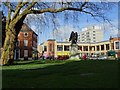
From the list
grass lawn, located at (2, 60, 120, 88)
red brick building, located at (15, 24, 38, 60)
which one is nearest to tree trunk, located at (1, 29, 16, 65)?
grass lawn, located at (2, 60, 120, 88)

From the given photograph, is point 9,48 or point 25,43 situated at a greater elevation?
point 25,43

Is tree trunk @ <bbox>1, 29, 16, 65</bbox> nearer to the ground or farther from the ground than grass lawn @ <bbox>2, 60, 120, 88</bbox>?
farther from the ground

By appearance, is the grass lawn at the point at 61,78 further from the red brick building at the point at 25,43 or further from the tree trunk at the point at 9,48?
the red brick building at the point at 25,43

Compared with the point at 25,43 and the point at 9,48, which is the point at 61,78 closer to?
the point at 9,48

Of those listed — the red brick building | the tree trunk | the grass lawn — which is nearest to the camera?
the grass lawn

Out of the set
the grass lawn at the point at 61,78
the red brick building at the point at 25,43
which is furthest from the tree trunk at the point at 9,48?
the red brick building at the point at 25,43

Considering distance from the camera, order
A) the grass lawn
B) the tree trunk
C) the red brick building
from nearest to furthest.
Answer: the grass lawn
the tree trunk
the red brick building

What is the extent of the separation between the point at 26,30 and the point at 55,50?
4738 centimetres

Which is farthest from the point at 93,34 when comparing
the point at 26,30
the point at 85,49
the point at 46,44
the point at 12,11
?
the point at 12,11

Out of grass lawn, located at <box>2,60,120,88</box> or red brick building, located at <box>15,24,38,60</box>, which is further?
red brick building, located at <box>15,24,38,60</box>

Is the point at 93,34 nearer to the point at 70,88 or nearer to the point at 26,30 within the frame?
the point at 26,30

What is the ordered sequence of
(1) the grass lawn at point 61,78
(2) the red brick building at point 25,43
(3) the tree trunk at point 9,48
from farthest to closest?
(2) the red brick building at point 25,43
(3) the tree trunk at point 9,48
(1) the grass lawn at point 61,78

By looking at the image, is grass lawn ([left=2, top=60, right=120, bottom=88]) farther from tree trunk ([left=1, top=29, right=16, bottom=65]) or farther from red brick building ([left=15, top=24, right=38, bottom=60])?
red brick building ([left=15, top=24, right=38, bottom=60])

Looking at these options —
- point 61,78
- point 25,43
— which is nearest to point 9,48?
point 61,78
